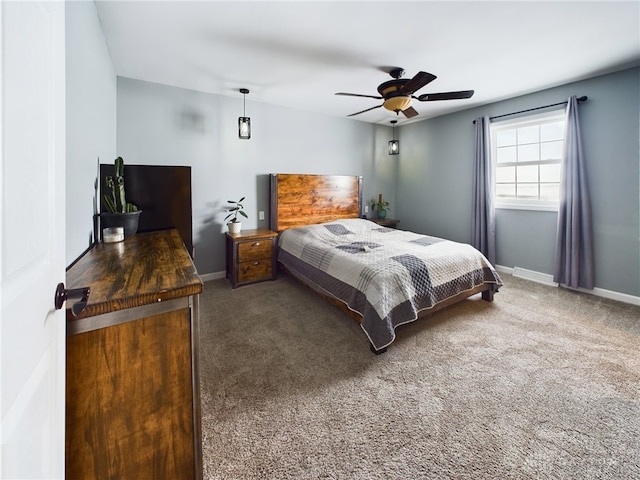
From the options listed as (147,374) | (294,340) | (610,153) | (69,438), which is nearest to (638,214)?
(610,153)

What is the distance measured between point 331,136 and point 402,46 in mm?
2187

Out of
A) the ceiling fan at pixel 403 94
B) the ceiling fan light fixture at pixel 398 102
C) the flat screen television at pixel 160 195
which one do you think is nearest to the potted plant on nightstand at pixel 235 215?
the flat screen television at pixel 160 195

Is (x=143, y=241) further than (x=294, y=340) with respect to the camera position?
No

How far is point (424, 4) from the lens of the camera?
1.90 meters

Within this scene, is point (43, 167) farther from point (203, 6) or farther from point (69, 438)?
point (203, 6)

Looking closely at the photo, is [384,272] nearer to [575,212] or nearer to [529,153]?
[575,212]

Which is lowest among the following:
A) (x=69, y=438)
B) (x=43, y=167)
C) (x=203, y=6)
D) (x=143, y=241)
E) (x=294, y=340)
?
(x=294, y=340)

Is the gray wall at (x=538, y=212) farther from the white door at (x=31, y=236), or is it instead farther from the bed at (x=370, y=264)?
the white door at (x=31, y=236)

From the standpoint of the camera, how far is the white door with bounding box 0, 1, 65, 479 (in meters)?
0.45

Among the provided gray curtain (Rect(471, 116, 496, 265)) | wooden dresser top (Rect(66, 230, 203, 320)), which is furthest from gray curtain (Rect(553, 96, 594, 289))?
wooden dresser top (Rect(66, 230, 203, 320))

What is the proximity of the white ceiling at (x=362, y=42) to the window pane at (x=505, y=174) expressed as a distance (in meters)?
1.02

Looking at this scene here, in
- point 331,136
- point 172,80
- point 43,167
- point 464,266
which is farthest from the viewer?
point 331,136

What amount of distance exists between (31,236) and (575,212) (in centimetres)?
434

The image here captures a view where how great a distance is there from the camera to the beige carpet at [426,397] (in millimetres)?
1266
